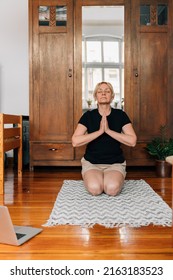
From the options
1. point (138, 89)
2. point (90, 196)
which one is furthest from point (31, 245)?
point (138, 89)

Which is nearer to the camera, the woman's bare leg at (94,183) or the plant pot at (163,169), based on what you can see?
the woman's bare leg at (94,183)

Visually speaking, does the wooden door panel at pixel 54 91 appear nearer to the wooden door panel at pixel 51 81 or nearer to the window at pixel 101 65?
the wooden door panel at pixel 51 81

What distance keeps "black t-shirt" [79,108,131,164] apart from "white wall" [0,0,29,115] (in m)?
1.68

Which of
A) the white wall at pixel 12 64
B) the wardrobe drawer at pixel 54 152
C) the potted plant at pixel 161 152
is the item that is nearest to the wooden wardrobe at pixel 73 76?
the wardrobe drawer at pixel 54 152

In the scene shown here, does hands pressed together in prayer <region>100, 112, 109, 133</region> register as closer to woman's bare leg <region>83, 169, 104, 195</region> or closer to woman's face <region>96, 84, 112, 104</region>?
woman's face <region>96, 84, 112, 104</region>

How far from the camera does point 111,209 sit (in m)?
2.06

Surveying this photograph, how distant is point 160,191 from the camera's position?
266cm

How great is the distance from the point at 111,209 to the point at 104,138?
834 mm

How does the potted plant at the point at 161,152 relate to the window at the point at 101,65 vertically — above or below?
below

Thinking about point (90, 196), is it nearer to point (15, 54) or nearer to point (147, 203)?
point (147, 203)

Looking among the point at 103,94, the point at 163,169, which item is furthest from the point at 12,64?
the point at 163,169

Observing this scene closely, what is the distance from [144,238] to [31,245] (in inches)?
21.6

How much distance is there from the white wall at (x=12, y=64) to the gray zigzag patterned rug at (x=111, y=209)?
196 cm

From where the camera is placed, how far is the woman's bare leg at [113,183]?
2.39m
